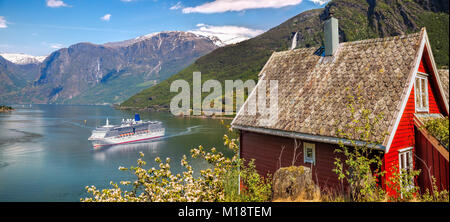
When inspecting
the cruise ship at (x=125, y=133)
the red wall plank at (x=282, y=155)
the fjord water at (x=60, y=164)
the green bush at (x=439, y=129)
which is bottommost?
the fjord water at (x=60, y=164)

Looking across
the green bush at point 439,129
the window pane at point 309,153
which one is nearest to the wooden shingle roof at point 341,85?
the window pane at point 309,153

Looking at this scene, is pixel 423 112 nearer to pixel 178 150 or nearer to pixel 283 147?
pixel 283 147

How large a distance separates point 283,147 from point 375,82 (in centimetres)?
426

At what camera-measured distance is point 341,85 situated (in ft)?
36.0

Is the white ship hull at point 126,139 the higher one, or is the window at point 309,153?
the window at point 309,153

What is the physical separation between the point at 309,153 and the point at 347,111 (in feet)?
7.73

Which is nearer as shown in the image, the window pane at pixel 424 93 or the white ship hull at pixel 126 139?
the window pane at pixel 424 93

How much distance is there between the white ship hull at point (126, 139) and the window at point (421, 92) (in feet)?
231

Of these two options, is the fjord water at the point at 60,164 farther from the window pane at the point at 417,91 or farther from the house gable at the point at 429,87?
the window pane at the point at 417,91

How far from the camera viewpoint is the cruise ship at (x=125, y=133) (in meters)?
71.3

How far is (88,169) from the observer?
146ft

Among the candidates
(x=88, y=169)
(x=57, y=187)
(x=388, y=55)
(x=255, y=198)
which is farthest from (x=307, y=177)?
(x=88, y=169)

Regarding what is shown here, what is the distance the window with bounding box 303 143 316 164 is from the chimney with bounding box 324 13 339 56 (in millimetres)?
4310

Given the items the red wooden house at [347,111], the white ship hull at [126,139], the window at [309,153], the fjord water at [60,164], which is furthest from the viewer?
the white ship hull at [126,139]
